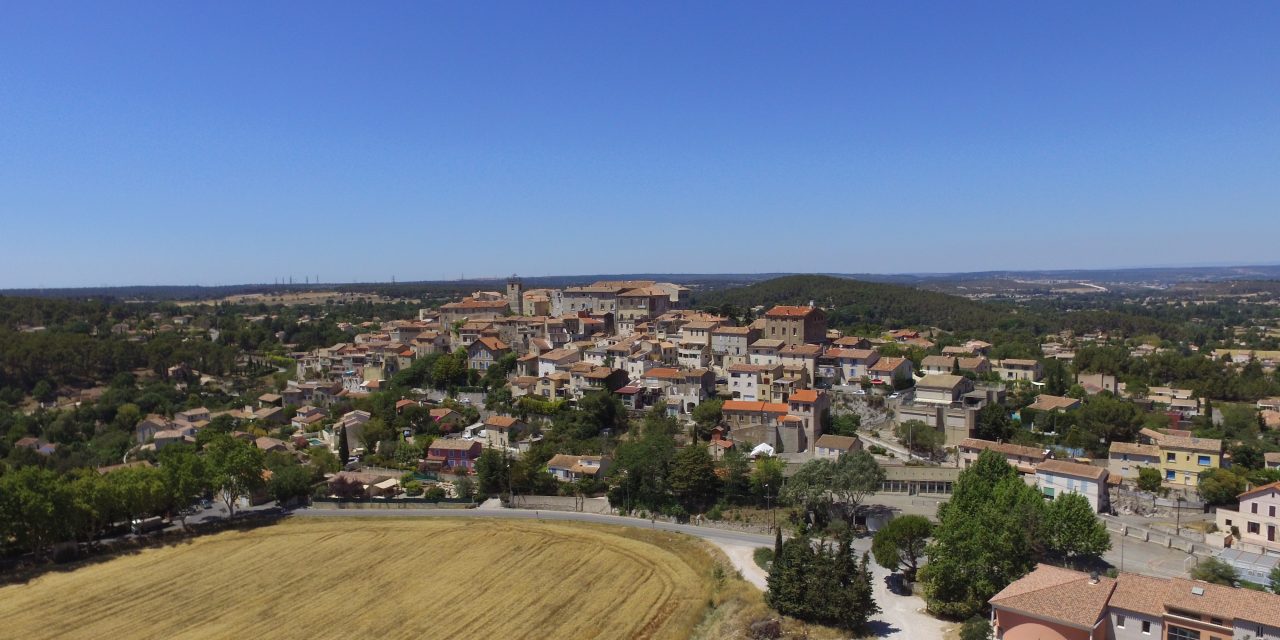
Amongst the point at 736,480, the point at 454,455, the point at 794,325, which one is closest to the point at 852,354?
the point at 794,325

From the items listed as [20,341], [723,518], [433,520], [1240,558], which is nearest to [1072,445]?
[1240,558]

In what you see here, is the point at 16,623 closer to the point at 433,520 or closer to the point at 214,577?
the point at 214,577

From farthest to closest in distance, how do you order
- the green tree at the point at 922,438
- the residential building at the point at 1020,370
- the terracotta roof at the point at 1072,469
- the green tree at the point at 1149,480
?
the residential building at the point at 1020,370
the green tree at the point at 922,438
the green tree at the point at 1149,480
the terracotta roof at the point at 1072,469

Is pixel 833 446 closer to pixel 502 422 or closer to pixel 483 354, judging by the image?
pixel 502 422

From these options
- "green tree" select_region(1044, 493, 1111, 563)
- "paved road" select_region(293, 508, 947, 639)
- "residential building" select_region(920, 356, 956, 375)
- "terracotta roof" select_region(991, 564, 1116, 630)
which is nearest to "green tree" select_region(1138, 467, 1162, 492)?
"green tree" select_region(1044, 493, 1111, 563)

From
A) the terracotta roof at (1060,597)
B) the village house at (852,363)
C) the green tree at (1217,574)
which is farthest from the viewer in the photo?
the village house at (852,363)

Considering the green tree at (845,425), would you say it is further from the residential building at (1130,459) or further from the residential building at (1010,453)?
the residential building at (1130,459)

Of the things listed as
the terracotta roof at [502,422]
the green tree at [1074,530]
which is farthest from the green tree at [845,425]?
the terracotta roof at [502,422]
